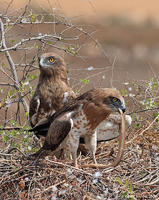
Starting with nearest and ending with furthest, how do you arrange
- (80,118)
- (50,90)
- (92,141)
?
(80,118), (92,141), (50,90)

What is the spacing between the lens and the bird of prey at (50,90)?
4379mm

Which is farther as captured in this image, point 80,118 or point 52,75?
point 52,75

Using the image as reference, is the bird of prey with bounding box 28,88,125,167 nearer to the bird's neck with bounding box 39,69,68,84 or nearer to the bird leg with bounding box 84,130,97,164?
the bird leg with bounding box 84,130,97,164

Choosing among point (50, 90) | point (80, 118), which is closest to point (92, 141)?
point (80, 118)

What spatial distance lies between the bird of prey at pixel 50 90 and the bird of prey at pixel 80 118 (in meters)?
0.54

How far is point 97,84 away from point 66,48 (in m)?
0.70

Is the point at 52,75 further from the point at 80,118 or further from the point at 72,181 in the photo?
the point at 72,181

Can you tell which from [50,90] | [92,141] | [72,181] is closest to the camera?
[72,181]

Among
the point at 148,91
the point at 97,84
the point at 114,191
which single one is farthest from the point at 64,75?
the point at 114,191

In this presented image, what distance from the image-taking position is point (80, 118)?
3686 millimetres

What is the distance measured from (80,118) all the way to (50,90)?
865mm

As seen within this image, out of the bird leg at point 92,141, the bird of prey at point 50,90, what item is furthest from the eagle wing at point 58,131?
the bird of prey at point 50,90

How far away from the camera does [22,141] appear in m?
4.64

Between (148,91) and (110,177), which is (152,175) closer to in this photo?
(110,177)
